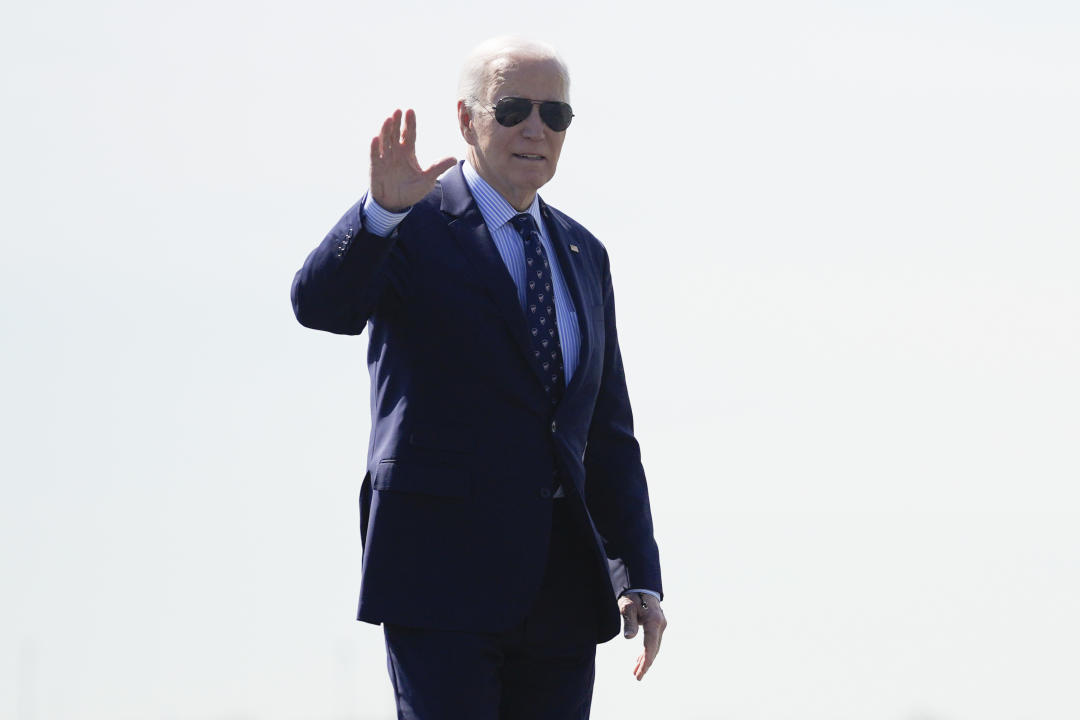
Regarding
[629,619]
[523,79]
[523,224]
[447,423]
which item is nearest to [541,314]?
[523,224]

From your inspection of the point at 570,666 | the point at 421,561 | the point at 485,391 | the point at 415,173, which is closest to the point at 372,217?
the point at 415,173

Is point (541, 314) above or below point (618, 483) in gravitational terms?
above

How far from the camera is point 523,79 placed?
645 cm

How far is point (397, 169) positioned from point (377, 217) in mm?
153

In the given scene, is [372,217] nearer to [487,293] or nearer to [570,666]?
[487,293]

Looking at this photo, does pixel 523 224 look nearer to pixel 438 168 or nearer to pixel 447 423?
pixel 438 168

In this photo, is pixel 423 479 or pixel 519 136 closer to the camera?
pixel 423 479

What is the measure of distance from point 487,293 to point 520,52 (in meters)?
0.80

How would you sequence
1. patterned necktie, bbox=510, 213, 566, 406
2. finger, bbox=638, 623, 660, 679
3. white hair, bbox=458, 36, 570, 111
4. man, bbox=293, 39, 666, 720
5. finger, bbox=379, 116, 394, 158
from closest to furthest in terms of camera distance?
finger, bbox=379, 116, 394, 158 → man, bbox=293, 39, 666, 720 → patterned necktie, bbox=510, 213, 566, 406 → white hair, bbox=458, 36, 570, 111 → finger, bbox=638, 623, 660, 679

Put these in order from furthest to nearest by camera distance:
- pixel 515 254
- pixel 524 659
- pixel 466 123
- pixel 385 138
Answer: pixel 466 123 < pixel 515 254 < pixel 524 659 < pixel 385 138

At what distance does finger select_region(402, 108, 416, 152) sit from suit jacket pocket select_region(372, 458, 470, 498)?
95cm

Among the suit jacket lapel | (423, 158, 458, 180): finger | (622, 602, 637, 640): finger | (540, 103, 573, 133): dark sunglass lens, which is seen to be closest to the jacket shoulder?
the suit jacket lapel

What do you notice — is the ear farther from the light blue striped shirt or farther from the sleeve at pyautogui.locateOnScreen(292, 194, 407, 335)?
the sleeve at pyautogui.locateOnScreen(292, 194, 407, 335)

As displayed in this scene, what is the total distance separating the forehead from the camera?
644cm
